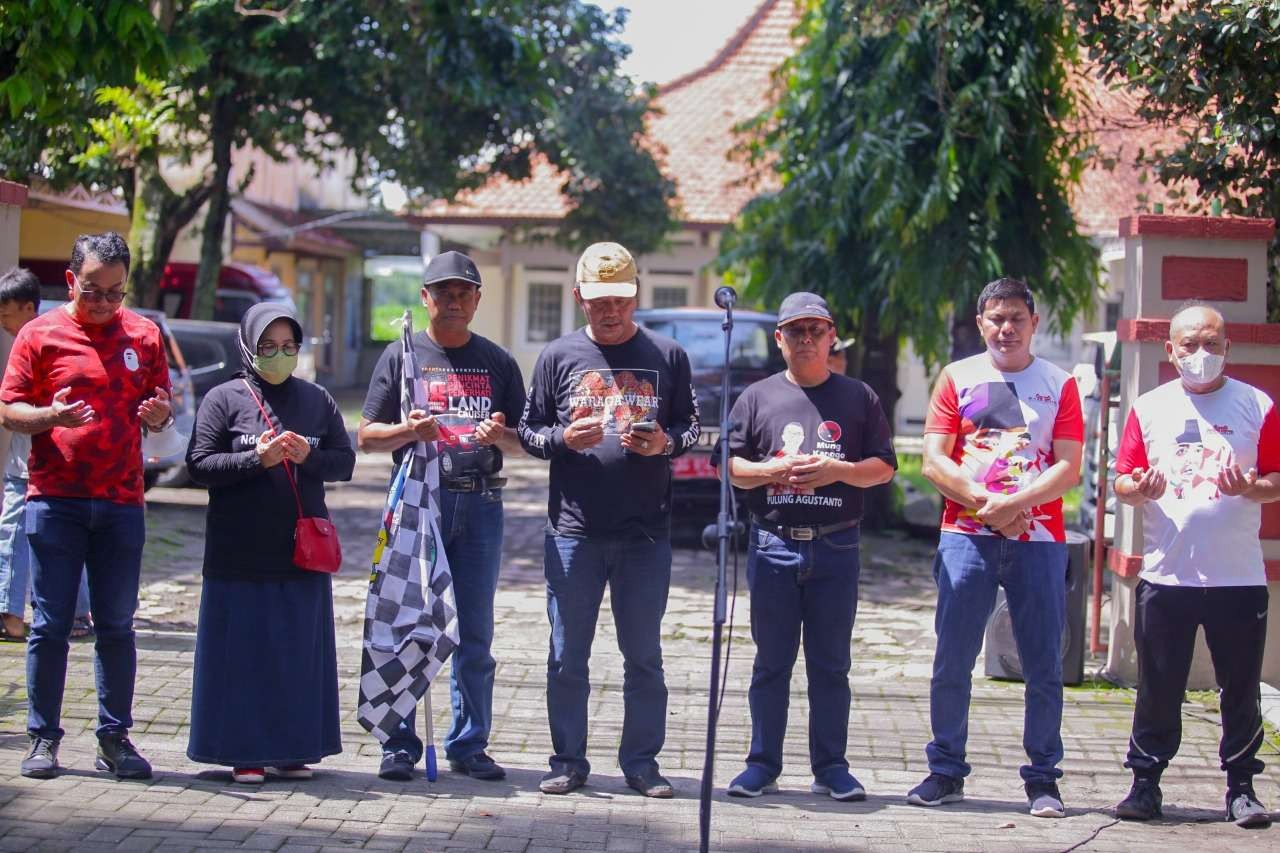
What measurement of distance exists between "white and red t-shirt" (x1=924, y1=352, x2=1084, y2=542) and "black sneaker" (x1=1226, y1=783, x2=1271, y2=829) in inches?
45.2

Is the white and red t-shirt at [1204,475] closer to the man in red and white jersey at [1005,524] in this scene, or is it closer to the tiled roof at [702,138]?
the man in red and white jersey at [1005,524]

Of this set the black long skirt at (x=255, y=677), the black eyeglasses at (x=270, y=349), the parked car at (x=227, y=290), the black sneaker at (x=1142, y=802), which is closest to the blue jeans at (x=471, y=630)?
the black long skirt at (x=255, y=677)

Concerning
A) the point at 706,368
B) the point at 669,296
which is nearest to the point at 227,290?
the point at 669,296

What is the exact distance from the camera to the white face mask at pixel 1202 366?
19.7 feet

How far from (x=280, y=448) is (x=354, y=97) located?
38.5 feet

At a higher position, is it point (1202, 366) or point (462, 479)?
→ point (1202, 366)

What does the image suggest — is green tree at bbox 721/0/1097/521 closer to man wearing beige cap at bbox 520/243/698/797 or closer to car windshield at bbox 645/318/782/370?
car windshield at bbox 645/318/782/370

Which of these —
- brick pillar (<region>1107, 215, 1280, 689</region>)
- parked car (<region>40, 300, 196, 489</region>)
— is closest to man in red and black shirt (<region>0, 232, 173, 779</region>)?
brick pillar (<region>1107, 215, 1280, 689</region>)

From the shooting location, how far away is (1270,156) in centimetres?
840

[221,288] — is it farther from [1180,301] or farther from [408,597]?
[408,597]

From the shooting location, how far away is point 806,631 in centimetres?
616

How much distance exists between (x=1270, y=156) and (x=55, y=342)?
616 centimetres

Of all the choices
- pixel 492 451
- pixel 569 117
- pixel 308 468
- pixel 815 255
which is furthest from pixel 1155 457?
pixel 569 117

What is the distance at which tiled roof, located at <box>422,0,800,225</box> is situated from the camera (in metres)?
27.0
